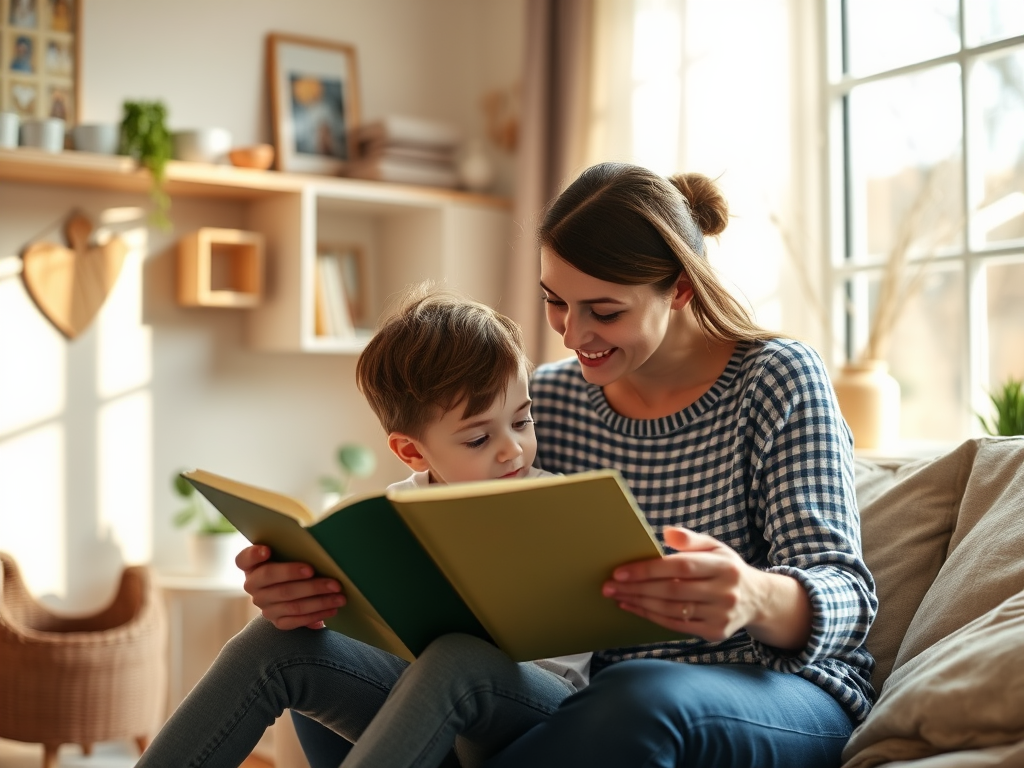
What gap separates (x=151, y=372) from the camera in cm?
289

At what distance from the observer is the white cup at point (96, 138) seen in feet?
8.52

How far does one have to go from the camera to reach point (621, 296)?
4.79 ft

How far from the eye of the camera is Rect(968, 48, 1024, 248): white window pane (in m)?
2.31

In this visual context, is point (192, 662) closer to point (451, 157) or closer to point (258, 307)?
point (258, 307)

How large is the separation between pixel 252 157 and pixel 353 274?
0.52m

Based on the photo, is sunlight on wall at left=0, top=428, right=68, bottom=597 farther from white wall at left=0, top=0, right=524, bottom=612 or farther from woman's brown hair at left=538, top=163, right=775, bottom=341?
woman's brown hair at left=538, top=163, right=775, bottom=341

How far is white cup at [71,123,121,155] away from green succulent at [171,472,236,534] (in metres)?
0.84

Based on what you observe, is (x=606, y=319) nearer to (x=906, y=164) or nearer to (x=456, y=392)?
(x=456, y=392)

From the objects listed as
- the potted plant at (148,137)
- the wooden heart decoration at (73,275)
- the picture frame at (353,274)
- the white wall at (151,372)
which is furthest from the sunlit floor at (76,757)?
the potted plant at (148,137)

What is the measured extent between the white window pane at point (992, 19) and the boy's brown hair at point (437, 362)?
1470 millimetres

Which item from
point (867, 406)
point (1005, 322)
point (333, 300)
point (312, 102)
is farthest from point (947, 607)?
point (312, 102)

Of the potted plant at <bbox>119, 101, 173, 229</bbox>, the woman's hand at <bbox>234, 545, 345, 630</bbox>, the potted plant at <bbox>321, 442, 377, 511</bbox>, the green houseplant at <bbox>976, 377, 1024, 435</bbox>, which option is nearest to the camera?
the woman's hand at <bbox>234, 545, 345, 630</bbox>

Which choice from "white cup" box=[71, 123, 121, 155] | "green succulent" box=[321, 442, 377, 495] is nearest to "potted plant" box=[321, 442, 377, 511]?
"green succulent" box=[321, 442, 377, 495]

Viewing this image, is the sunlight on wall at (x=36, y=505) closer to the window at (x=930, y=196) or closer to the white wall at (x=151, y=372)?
the white wall at (x=151, y=372)
